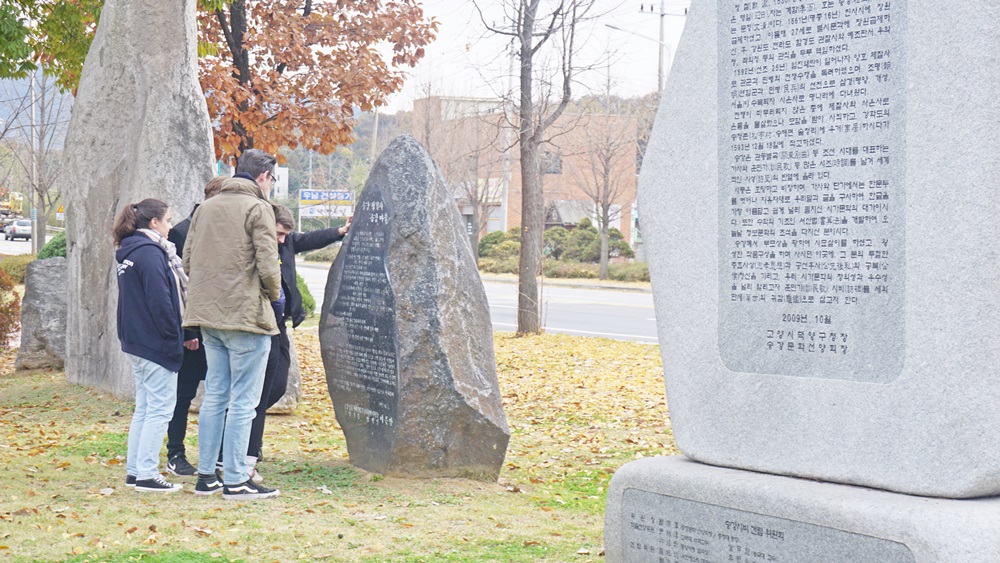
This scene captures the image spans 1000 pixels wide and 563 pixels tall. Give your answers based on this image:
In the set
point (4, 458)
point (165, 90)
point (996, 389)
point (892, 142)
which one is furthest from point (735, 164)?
point (165, 90)

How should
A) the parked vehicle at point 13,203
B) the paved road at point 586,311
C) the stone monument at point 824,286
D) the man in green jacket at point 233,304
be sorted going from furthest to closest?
1. the parked vehicle at point 13,203
2. the paved road at point 586,311
3. the man in green jacket at point 233,304
4. the stone monument at point 824,286

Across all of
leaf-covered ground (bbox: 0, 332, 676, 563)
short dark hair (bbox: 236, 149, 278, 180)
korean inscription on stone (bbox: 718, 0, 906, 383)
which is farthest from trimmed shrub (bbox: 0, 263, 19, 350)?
korean inscription on stone (bbox: 718, 0, 906, 383)

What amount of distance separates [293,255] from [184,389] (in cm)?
119

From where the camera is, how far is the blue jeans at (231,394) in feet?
19.9

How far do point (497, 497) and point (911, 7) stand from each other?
4.01 metres

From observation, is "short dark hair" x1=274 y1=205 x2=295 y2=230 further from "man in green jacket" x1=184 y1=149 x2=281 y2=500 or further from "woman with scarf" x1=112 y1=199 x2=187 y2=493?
"woman with scarf" x1=112 y1=199 x2=187 y2=493

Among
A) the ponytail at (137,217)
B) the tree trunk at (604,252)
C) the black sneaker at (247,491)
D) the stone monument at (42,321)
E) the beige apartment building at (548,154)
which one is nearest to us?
the black sneaker at (247,491)

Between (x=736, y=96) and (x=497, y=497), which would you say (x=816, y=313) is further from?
(x=497, y=497)

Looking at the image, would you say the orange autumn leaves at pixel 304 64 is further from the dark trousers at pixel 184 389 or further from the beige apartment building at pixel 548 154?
the beige apartment building at pixel 548 154

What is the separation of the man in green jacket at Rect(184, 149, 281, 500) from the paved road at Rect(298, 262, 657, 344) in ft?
38.6

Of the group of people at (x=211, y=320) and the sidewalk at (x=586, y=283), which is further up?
the group of people at (x=211, y=320)

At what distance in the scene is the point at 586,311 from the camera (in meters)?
23.7

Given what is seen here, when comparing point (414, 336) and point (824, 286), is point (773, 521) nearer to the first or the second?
point (824, 286)

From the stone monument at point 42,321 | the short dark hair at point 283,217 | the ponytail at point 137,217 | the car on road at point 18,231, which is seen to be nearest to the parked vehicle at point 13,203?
the car on road at point 18,231
